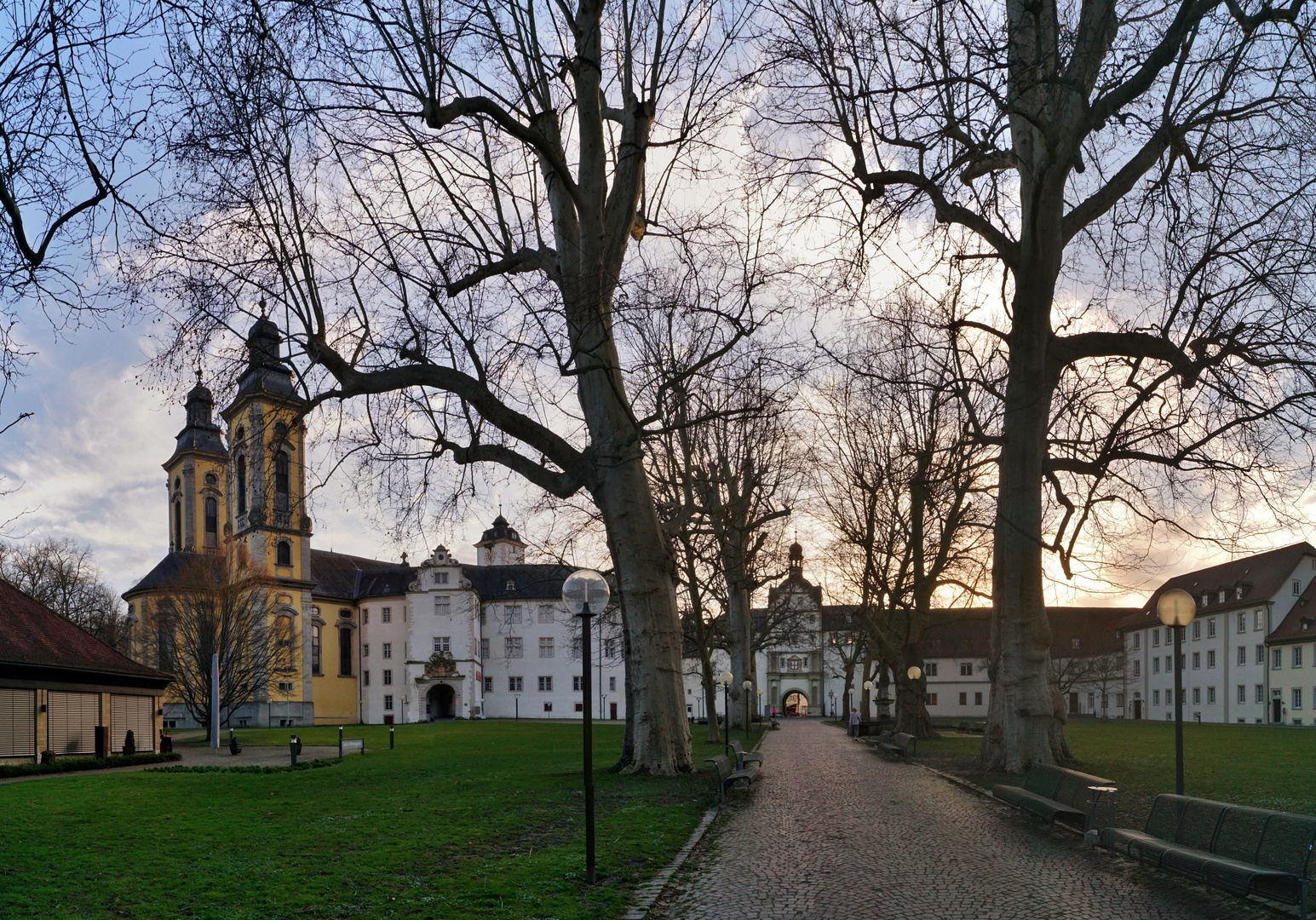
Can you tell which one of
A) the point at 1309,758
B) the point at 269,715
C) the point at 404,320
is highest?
the point at 404,320

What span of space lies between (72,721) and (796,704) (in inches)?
3752

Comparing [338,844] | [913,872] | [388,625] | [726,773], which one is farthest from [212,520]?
[913,872]

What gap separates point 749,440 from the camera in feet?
110

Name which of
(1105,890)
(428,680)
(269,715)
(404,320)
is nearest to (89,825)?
(404,320)

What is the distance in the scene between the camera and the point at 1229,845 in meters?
9.68

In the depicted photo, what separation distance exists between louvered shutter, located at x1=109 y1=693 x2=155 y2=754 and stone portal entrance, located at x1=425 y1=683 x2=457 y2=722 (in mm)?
53723

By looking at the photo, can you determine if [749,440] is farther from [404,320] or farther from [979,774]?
[404,320]

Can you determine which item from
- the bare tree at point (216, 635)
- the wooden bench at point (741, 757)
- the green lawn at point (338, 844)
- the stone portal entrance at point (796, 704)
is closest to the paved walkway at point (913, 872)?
the green lawn at point (338, 844)

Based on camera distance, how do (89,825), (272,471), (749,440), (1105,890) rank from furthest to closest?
1. (749,440)
2. (272,471)
3. (89,825)
4. (1105,890)

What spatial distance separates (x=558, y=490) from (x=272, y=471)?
198 inches

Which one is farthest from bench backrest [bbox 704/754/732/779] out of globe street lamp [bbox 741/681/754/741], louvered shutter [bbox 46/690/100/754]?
globe street lamp [bbox 741/681/754/741]

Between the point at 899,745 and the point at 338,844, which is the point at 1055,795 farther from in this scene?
the point at 899,745

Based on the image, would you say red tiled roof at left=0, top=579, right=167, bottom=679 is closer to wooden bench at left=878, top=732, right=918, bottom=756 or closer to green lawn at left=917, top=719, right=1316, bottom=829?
wooden bench at left=878, top=732, right=918, bottom=756

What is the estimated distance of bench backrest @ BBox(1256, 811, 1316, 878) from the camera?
8422 millimetres
